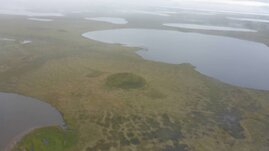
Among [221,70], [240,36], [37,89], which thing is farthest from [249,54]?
[37,89]

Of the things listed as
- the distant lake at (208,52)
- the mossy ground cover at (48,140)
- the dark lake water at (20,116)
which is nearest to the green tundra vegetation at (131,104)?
the mossy ground cover at (48,140)

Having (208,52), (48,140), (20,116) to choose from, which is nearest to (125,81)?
(20,116)

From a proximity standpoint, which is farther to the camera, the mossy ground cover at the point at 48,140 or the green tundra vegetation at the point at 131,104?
the green tundra vegetation at the point at 131,104

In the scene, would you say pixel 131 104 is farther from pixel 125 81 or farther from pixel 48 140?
pixel 48 140

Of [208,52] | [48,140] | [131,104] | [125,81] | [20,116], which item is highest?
[125,81]

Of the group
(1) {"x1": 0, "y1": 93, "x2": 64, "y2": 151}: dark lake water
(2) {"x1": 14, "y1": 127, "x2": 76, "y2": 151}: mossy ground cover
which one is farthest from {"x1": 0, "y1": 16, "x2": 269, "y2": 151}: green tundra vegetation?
(1) {"x1": 0, "y1": 93, "x2": 64, "y2": 151}: dark lake water

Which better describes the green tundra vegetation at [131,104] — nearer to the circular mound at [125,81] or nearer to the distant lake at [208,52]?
the circular mound at [125,81]

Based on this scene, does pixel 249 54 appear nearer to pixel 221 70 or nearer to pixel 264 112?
pixel 221 70

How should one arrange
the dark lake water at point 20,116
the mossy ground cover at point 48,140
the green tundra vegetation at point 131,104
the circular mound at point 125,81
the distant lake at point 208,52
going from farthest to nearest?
the distant lake at point 208,52 → the circular mound at point 125,81 → the green tundra vegetation at point 131,104 → the dark lake water at point 20,116 → the mossy ground cover at point 48,140
